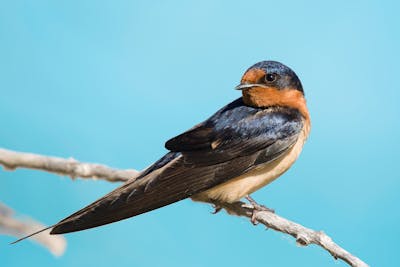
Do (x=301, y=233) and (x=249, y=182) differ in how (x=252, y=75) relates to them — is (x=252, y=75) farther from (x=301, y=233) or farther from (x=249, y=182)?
(x=301, y=233)

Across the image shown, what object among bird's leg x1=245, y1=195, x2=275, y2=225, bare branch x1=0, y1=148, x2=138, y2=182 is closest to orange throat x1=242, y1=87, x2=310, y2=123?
bird's leg x1=245, y1=195, x2=275, y2=225

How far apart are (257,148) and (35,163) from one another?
0.59m

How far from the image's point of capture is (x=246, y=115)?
1627 mm

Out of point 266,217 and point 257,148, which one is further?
point 257,148

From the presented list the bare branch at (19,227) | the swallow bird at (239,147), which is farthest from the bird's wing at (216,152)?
the bare branch at (19,227)

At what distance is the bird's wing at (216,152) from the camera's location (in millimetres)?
1508

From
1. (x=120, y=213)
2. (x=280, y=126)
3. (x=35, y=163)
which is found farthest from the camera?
(x=280, y=126)

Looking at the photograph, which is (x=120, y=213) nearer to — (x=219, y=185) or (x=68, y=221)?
(x=68, y=221)

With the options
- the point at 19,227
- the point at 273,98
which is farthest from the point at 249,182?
the point at 19,227

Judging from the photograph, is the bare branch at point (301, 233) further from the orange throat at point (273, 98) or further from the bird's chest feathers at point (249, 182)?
the orange throat at point (273, 98)

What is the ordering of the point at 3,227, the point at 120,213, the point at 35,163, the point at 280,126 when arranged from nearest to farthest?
the point at 3,227
the point at 120,213
the point at 35,163
the point at 280,126

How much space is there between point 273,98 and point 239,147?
0.17 meters

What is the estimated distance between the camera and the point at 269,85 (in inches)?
64.3

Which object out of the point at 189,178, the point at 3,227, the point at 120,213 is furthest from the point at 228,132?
the point at 3,227
